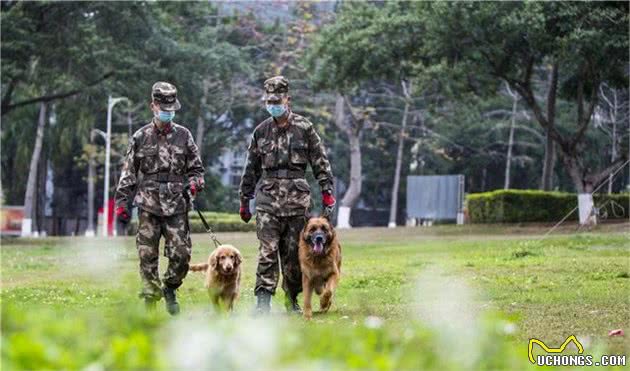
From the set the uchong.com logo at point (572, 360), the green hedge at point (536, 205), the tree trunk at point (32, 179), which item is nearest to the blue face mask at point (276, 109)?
the uchong.com logo at point (572, 360)

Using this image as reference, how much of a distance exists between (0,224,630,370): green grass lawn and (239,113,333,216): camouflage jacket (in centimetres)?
107

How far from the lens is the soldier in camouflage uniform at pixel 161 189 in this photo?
11.4 metres

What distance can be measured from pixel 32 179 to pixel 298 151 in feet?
153

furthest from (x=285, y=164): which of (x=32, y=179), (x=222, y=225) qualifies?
(x=32, y=179)

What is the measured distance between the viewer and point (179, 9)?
4112 cm

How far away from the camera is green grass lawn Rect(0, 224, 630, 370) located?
279 centimetres

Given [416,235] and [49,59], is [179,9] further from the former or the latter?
[416,235]

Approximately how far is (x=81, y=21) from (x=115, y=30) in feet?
4.00

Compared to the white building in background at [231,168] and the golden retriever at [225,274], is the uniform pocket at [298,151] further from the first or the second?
the white building in background at [231,168]

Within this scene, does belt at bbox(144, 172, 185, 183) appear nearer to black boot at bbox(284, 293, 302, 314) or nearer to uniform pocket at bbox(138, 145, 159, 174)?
uniform pocket at bbox(138, 145, 159, 174)

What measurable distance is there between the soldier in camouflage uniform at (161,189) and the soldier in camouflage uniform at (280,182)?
62 centimetres

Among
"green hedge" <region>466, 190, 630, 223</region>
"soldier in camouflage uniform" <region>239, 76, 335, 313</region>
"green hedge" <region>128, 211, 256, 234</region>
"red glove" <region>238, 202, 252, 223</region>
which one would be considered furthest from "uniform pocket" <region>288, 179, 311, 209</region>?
"green hedge" <region>128, 211, 256, 234</region>

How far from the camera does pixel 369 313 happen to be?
10.7 metres

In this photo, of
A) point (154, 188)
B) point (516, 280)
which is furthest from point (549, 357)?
point (516, 280)
